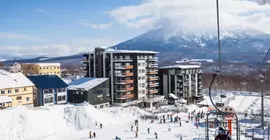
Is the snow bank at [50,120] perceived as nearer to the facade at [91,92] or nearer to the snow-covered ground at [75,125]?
the snow-covered ground at [75,125]

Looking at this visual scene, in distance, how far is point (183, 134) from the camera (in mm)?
22656

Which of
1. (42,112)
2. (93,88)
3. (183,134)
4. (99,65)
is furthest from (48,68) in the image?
(183,134)

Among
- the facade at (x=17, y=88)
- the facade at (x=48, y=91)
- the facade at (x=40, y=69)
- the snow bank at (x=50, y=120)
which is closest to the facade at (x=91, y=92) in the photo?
the facade at (x=48, y=91)

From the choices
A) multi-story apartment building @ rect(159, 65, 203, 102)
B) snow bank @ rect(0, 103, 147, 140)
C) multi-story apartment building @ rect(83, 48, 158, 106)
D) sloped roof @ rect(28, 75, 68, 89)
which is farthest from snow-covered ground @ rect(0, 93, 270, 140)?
multi-story apartment building @ rect(159, 65, 203, 102)

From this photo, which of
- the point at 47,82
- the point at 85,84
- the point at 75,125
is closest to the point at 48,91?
the point at 47,82

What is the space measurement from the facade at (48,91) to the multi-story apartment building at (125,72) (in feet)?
19.1

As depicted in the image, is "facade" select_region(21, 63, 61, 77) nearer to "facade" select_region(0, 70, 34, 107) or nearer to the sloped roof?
the sloped roof

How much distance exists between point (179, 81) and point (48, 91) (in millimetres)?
17586

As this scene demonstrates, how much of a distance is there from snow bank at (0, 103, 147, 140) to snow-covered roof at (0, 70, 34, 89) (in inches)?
170

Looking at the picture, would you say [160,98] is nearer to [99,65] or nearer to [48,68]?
[99,65]

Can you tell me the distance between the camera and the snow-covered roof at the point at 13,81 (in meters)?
29.0

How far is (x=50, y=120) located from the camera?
81.7ft

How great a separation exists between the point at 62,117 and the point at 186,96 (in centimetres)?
2062

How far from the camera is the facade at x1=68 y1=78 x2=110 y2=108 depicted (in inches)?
1288
